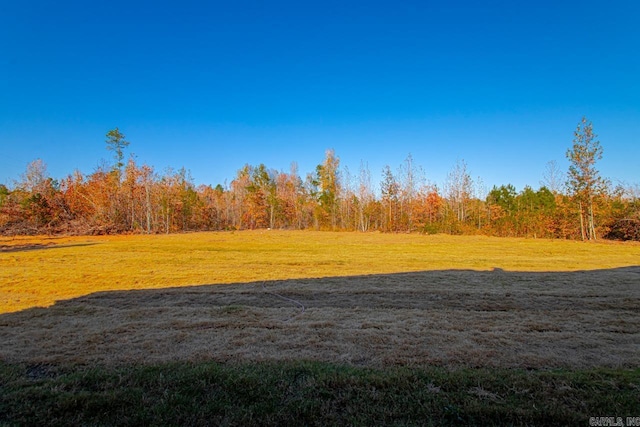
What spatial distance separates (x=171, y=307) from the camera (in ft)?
17.3

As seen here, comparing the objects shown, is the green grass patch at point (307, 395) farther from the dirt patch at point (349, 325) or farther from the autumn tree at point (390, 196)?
the autumn tree at point (390, 196)

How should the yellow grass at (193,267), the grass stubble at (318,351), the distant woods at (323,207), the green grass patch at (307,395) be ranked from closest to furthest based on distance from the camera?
the green grass patch at (307,395)
the grass stubble at (318,351)
the yellow grass at (193,267)
the distant woods at (323,207)

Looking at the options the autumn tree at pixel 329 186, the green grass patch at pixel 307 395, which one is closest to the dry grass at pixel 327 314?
the green grass patch at pixel 307 395

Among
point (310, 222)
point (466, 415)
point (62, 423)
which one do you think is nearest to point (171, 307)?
point (62, 423)

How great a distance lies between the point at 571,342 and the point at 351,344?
2.46 meters

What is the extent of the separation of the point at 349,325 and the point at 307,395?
1840mm

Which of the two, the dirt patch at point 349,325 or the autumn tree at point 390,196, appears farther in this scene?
the autumn tree at point 390,196

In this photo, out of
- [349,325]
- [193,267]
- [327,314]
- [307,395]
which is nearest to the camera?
[307,395]

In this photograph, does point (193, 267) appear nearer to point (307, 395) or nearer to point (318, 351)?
point (318, 351)

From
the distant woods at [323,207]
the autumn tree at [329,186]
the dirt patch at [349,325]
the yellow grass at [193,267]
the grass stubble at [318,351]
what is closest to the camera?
the grass stubble at [318,351]

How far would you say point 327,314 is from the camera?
491 centimetres

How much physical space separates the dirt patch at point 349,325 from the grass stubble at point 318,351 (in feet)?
0.09

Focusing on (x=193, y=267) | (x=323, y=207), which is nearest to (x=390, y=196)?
(x=323, y=207)

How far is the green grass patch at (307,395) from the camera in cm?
222
